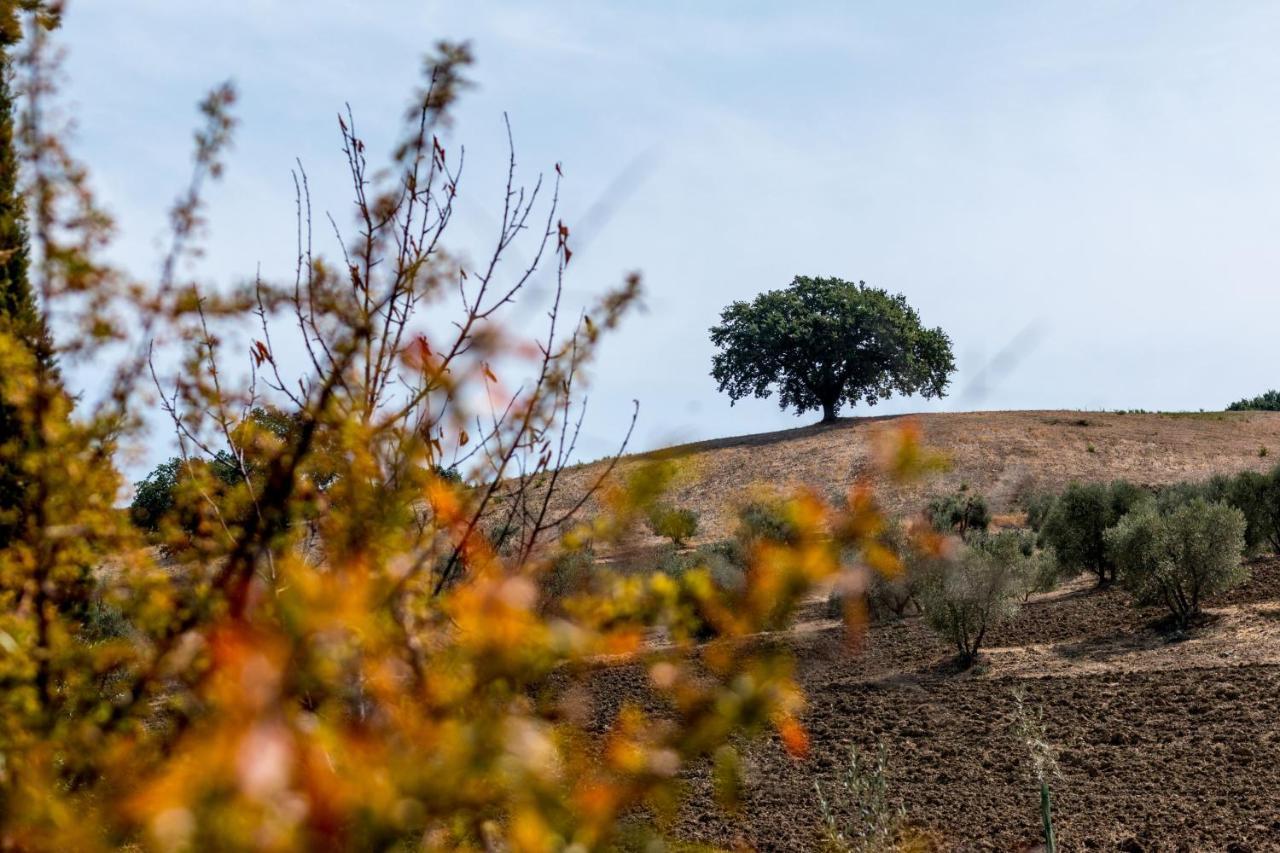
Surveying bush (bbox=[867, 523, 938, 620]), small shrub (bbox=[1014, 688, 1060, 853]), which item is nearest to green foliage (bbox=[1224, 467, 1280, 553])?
bush (bbox=[867, 523, 938, 620])

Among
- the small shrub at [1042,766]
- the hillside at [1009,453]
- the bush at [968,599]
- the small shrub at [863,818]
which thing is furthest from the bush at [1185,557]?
the hillside at [1009,453]

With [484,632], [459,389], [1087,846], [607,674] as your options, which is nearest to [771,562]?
[484,632]

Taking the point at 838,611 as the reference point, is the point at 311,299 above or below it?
above

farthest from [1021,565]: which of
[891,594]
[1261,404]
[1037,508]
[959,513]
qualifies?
[1261,404]

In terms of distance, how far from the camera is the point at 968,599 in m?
13.3

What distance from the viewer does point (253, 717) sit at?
1.66 meters

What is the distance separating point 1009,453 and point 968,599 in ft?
91.1

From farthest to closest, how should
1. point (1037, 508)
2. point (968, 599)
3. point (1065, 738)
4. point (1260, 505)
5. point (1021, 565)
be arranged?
point (1037, 508), point (1260, 505), point (1021, 565), point (968, 599), point (1065, 738)

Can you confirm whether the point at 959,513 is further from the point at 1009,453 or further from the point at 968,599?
the point at 968,599

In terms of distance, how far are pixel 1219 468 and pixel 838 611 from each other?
82.6 ft

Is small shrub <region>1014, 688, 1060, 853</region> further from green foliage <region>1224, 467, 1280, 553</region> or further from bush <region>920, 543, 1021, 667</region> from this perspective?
green foliage <region>1224, 467, 1280, 553</region>

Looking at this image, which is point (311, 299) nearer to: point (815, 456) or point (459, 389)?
point (459, 389)

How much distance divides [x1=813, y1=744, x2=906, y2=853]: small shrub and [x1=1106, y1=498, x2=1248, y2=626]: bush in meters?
6.97

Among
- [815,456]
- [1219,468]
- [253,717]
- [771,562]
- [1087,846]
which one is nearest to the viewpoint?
[253,717]
